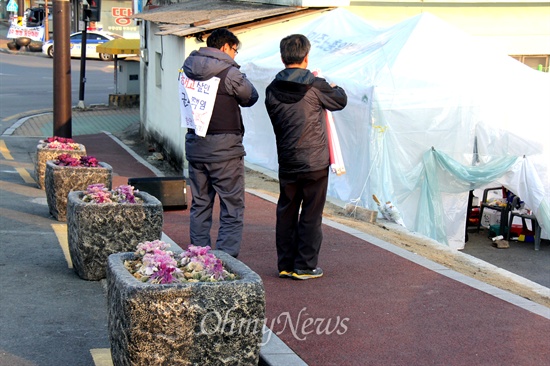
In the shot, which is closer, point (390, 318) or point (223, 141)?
point (390, 318)

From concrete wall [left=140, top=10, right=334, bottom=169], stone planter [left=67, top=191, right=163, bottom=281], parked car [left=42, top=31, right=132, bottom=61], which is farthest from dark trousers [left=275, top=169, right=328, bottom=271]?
parked car [left=42, top=31, right=132, bottom=61]

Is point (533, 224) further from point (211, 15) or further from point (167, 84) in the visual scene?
point (167, 84)

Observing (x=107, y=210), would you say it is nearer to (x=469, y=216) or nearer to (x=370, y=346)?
(x=370, y=346)

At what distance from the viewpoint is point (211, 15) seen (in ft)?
51.4

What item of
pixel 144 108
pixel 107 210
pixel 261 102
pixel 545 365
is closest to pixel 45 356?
pixel 107 210

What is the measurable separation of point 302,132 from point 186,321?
231cm

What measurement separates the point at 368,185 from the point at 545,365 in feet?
21.9

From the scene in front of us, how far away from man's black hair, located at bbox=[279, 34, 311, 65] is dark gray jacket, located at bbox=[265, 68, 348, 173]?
3.7 inches

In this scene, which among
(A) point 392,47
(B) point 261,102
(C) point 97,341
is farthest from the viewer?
(B) point 261,102

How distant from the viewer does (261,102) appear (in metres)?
14.7

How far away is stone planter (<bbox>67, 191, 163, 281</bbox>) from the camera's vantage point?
6652 millimetres

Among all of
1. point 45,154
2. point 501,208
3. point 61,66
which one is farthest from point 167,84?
point 501,208

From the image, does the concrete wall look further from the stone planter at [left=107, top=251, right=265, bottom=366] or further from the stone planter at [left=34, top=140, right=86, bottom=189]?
the stone planter at [left=107, top=251, right=265, bottom=366]

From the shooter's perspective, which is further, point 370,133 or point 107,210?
point 370,133
